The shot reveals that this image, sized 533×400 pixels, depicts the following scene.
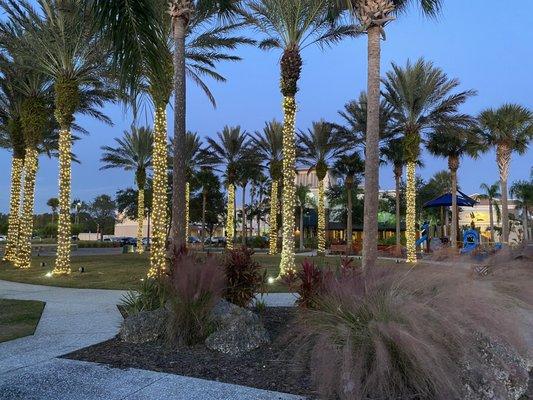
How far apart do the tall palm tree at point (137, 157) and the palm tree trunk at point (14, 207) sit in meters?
12.2

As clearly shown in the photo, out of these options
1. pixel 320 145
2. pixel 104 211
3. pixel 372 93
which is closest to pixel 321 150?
pixel 320 145

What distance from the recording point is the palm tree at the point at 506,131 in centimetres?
3114

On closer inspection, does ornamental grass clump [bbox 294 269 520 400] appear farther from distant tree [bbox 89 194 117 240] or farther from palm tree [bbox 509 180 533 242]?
distant tree [bbox 89 194 117 240]

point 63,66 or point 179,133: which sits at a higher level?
point 63,66

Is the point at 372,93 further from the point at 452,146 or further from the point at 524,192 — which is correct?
the point at 524,192

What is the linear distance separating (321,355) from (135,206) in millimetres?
62773

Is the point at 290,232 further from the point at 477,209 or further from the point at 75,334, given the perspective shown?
the point at 477,209

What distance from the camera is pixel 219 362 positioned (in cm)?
598

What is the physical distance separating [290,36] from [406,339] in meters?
15.2

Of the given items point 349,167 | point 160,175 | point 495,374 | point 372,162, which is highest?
point 349,167

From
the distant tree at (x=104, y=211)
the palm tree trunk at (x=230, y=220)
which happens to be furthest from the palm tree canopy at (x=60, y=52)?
the distant tree at (x=104, y=211)

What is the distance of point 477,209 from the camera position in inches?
3268

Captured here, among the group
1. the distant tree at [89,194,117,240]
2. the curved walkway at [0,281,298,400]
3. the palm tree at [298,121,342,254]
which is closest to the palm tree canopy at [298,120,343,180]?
the palm tree at [298,121,342,254]

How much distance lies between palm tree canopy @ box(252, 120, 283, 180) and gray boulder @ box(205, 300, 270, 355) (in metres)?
30.4
